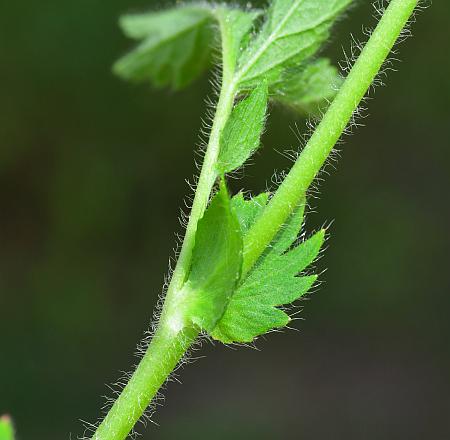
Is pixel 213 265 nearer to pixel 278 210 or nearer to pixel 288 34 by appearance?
pixel 278 210

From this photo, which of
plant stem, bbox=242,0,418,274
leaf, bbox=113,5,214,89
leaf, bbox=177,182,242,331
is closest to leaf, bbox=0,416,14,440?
leaf, bbox=177,182,242,331

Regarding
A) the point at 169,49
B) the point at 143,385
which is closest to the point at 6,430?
the point at 143,385

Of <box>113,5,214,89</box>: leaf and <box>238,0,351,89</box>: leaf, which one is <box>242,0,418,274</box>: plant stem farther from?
<box>113,5,214,89</box>: leaf

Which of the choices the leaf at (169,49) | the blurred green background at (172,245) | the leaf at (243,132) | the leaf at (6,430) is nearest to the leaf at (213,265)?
the leaf at (243,132)

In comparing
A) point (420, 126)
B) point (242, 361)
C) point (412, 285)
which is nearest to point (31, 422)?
point (242, 361)

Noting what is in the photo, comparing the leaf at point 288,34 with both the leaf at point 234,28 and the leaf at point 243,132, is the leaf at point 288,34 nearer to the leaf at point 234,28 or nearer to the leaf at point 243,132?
the leaf at point 234,28

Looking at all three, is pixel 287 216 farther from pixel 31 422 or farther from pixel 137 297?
pixel 137 297

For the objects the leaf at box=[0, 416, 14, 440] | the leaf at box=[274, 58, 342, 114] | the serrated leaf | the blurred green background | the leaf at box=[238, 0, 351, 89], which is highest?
the leaf at box=[238, 0, 351, 89]
